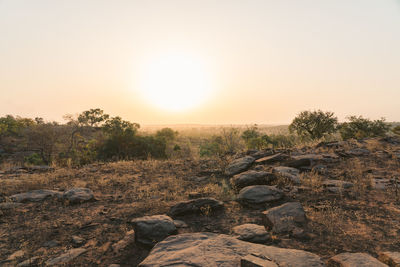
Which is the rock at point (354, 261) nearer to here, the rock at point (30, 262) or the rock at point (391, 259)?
the rock at point (391, 259)

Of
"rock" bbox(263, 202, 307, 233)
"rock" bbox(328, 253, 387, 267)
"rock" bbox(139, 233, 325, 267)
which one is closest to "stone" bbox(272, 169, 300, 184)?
"rock" bbox(263, 202, 307, 233)

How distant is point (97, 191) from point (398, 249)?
7.53 m

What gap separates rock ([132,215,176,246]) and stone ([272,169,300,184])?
404 centimetres

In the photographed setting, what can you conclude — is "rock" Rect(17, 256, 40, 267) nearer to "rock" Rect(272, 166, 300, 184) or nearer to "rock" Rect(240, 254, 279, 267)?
"rock" Rect(240, 254, 279, 267)

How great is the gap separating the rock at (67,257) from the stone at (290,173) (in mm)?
5455

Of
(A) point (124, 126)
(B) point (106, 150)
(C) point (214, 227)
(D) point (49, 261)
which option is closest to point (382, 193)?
(C) point (214, 227)

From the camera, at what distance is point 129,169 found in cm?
988

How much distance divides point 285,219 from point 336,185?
2794 mm

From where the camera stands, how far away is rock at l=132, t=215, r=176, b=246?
3.81 metres

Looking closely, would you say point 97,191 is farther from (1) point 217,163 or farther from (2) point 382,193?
(2) point 382,193

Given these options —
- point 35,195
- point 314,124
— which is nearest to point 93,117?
point 35,195

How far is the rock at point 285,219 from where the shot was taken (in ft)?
13.4

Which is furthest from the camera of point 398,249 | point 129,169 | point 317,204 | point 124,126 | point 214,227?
point 124,126

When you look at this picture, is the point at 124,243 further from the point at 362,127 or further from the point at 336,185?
the point at 362,127
